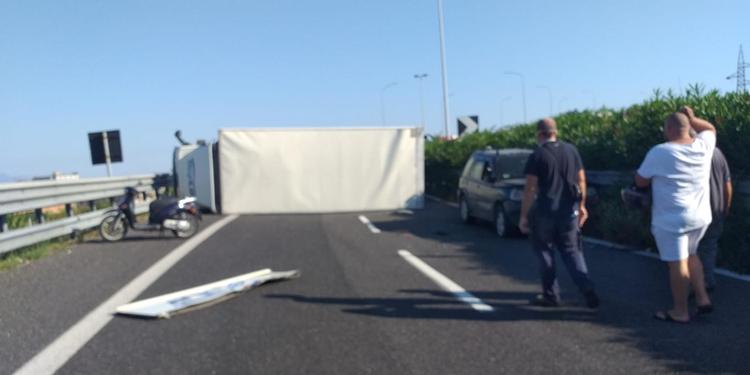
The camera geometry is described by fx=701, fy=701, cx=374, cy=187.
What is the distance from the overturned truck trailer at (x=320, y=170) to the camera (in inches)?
788

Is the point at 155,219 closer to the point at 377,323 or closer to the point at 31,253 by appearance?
the point at 31,253

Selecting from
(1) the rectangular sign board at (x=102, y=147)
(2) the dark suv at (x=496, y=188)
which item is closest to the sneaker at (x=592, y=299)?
(2) the dark suv at (x=496, y=188)

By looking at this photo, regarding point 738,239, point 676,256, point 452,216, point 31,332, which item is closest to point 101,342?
point 31,332

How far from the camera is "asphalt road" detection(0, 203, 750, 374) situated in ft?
16.5

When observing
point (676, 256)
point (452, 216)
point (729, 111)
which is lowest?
point (452, 216)

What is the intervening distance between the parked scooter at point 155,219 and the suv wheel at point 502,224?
5.86 metres

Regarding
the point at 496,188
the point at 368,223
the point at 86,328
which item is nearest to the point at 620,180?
the point at 496,188

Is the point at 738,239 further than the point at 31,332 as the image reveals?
Yes

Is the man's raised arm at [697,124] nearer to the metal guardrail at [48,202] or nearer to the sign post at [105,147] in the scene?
the metal guardrail at [48,202]

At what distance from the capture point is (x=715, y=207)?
6602mm

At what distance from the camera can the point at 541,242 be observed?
668 centimetres

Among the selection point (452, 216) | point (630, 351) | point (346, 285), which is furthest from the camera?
point (452, 216)

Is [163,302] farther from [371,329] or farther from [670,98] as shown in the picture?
[670,98]

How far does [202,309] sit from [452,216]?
11.5 m
